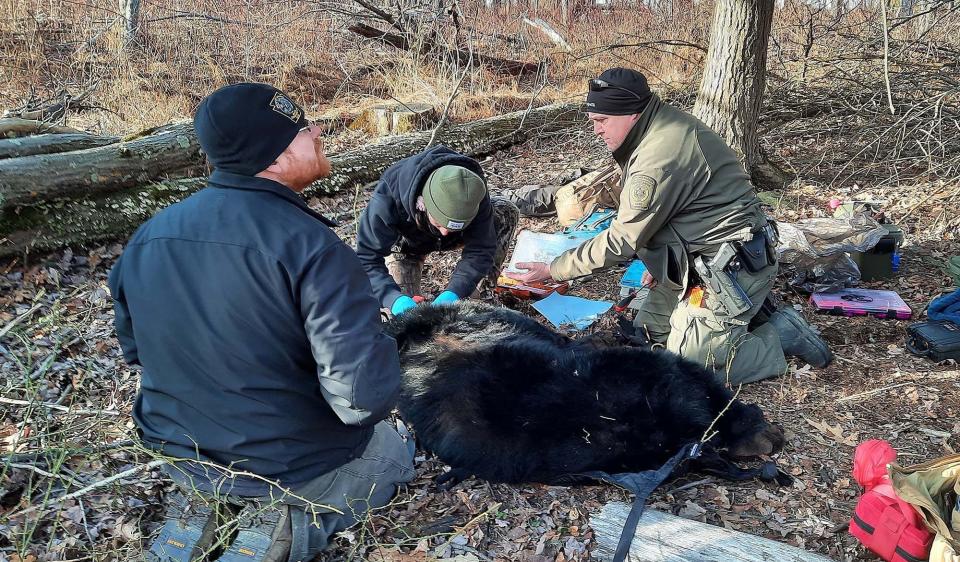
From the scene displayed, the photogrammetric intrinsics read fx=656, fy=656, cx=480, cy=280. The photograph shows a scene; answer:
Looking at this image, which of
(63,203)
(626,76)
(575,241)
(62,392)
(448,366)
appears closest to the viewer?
(448,366)

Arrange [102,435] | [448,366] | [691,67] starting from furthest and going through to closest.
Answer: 1. [691,67]
2. [448,366]
3. [102,435]

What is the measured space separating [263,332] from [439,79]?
7.58 meters

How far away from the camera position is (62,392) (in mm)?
3293

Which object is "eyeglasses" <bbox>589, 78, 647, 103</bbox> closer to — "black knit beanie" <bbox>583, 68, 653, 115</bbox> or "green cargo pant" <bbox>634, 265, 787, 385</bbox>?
"black knit beanie" <bbox>583, 68, 653, 115</bbox>

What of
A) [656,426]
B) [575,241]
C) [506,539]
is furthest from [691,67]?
[506,539]

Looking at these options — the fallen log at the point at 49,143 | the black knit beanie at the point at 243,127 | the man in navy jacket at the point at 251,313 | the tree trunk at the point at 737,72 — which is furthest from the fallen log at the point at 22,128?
the tree trunk at the point at 737,72

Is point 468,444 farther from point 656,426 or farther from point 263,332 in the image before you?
point 263,332

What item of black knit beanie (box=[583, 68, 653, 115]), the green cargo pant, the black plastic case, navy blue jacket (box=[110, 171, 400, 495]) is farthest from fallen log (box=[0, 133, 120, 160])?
the black plastic case

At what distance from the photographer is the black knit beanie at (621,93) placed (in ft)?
11.9

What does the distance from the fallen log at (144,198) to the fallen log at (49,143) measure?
0.55m

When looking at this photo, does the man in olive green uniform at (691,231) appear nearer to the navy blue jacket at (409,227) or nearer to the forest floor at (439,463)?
the forest floor at (439,463)

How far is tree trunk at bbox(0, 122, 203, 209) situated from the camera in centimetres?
447

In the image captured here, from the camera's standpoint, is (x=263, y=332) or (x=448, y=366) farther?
(x=448, y=366)

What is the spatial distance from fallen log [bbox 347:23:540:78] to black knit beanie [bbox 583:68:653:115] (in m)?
5.66
